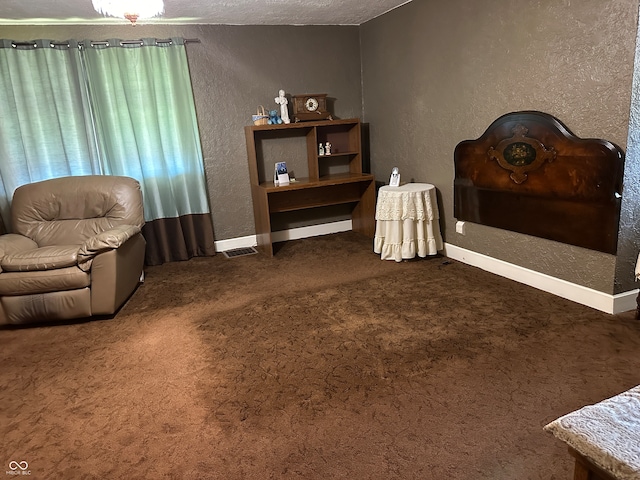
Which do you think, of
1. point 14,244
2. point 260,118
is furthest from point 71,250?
point 260,118

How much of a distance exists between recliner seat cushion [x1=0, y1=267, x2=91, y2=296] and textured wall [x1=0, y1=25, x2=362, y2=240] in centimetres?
177

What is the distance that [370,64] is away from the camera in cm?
472

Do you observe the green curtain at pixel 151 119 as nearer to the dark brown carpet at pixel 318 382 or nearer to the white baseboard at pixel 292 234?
the white baseboard at pixel 292 234

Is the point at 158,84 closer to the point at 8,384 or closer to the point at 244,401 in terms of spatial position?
the point at 8,384

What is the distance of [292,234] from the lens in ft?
16.1

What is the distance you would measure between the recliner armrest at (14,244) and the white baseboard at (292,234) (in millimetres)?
1673

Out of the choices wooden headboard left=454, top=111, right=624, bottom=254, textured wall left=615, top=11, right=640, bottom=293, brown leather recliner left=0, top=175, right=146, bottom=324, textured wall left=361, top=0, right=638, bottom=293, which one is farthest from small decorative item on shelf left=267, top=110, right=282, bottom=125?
textured wall left=615, top=11, right=640, bottom=293

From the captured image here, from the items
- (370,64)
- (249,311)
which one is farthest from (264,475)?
(370,64)

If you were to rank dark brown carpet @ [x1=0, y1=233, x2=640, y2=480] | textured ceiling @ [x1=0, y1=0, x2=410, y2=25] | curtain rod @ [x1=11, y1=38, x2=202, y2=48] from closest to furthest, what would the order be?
dark brown carpet @ [x1=0, y1=233, x2=640, y2=480], textured ceiling @ [x1=0, y1=0, x2=410, y2=25], curtain rod @ [x1=11, y1=38, x2=202, y2=48]

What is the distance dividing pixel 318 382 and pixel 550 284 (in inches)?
72.6

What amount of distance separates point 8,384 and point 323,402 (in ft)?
5.58

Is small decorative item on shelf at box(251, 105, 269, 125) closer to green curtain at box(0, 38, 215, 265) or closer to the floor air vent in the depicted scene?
green curtain at box(0, 38, 215, 265)

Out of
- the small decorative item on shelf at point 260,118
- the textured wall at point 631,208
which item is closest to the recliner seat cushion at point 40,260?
the small decorative item on shelf at point 260,118

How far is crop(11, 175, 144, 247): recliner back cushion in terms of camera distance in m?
3.54
